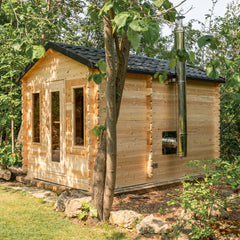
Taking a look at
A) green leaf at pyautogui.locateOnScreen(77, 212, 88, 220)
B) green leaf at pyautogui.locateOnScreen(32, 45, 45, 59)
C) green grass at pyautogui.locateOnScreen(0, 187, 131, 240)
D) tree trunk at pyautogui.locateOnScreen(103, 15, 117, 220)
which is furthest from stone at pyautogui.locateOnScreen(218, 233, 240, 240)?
green leaf at pyautogui.locateOnScreen(32, 45, 45, 59)

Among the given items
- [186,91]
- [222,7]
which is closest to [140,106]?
[186,91]

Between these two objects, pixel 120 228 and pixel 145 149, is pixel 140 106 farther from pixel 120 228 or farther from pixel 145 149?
pixel 120 228

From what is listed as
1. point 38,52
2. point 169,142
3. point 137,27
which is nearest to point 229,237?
point 137,27

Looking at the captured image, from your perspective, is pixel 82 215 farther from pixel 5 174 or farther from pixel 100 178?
pixel 5 174

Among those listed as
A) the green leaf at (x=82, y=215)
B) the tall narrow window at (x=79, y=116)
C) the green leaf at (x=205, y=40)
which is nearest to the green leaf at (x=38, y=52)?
the green leaf at (x=205, y=40)

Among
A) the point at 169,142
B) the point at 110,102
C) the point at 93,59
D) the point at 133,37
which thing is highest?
the point at 93,59

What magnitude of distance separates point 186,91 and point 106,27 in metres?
4.13

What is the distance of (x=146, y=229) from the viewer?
4.93 meters

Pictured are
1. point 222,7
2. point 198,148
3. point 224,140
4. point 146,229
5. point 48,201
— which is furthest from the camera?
point 222,7

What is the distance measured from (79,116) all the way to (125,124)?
1131 mm

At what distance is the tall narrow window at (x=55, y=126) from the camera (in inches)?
331

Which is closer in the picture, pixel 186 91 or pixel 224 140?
pixel 186 91

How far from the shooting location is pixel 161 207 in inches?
256

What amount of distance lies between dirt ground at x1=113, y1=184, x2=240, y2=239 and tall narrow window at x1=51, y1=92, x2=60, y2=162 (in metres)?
2.16
